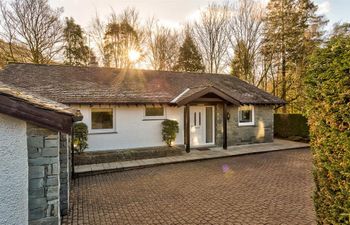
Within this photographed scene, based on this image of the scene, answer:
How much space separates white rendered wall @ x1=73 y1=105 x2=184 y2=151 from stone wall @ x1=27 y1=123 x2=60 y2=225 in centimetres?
833

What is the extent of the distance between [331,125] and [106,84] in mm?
12076

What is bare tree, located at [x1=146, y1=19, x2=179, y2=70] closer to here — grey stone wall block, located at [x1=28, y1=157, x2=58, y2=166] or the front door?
the front door

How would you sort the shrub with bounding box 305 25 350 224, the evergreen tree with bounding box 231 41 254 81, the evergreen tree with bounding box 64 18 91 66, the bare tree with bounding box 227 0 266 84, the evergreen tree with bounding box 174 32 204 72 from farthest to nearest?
the evergreen tree with bounding box 174 32 204 72
the evergreen tree with bounding box 231 41 254 81
the bare tree with bounding box 227 0 266 84
the evergreen tree with bounding box 64 18 91 66
the shrub with bounding box 305 25 350 224

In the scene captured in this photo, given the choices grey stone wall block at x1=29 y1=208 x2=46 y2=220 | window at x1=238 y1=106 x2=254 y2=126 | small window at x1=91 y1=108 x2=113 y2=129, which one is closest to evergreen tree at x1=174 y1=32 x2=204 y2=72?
window at x1=238 y1=106 x2=254 y2=126

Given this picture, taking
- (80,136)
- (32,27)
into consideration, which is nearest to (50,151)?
(80,136)

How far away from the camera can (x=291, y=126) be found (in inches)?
685

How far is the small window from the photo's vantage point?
11.5 m

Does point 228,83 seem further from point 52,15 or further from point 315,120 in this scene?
point 52,15

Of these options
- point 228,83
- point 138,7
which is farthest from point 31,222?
point 138,7

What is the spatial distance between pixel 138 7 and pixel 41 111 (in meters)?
25.4

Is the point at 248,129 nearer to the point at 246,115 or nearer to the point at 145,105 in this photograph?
the point at 246,115

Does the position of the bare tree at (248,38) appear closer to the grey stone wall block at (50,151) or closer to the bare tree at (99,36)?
the bare tree at (99,36)

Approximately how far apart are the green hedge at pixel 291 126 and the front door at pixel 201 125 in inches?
284

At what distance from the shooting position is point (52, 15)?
1956cm
